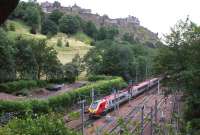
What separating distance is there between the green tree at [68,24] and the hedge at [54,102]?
210 ft

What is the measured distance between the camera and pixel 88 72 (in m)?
73.8

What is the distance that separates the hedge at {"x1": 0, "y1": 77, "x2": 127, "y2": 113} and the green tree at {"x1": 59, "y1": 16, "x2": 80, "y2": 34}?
210 feet

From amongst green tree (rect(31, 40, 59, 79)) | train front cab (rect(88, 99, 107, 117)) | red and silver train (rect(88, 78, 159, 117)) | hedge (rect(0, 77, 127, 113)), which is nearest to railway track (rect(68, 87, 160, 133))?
train front cab (rect(88, 99, 107, 117))

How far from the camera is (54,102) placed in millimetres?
43438

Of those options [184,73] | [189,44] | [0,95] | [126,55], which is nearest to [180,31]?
[189,44]

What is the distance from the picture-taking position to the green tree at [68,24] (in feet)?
412

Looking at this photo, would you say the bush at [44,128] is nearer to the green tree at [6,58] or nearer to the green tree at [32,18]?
the green tree at [6,58]

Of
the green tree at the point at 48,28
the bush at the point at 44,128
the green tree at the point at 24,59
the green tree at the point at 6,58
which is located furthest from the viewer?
the green tree at the point at 48,28

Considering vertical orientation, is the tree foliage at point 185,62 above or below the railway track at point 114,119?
above

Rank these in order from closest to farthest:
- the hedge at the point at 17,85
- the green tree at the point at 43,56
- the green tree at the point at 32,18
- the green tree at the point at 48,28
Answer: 1. the hedge at the point at 17,85
2. the green tree at the point at 43,56
3. the green tree at the point at 32,18
4. the green tree at the point at 48,28

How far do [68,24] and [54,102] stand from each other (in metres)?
83.7

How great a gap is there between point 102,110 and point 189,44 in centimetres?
1465

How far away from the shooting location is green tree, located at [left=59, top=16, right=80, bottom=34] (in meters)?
125

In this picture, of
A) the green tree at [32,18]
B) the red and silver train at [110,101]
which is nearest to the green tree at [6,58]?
the red and silver train at [110,101]
